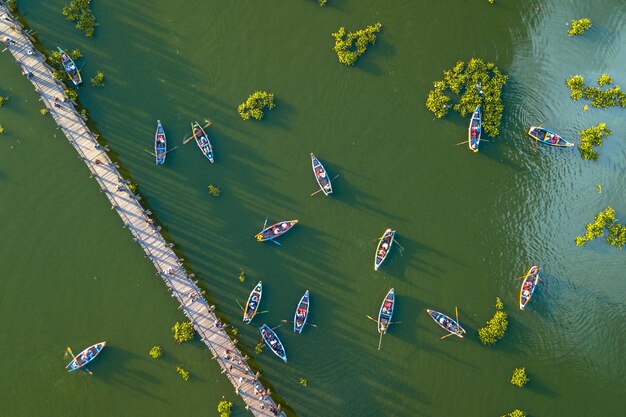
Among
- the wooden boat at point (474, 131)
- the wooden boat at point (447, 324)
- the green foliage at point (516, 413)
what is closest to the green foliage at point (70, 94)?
the wooden boat at point (474, 131)

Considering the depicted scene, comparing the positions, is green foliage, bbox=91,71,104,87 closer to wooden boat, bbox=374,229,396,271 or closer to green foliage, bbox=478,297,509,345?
wooden boat, bbox=374,229,396,271

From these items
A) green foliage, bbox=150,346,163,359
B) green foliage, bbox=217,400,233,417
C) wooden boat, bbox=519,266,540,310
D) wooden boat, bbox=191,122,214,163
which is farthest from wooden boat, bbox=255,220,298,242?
wooden boat, bbox=519,266,540,310

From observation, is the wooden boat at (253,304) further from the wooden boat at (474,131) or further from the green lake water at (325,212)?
the wooden boat at (474,131)

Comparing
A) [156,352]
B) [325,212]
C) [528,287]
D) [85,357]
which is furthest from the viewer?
[325,212]

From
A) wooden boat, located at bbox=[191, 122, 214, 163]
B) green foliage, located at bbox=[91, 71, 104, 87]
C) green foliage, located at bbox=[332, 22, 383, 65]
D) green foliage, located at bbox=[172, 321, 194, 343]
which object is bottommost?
green foliage, located at bbox=[172, 321, 194, 343]

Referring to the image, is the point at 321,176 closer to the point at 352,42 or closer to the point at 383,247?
the point at 383,247

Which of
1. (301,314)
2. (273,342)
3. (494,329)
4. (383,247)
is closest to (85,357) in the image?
(273,342)
